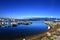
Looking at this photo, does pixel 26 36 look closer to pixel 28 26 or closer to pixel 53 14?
pixel 28 26

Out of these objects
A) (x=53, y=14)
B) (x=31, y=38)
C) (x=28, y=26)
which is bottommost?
(x=31, y=38)

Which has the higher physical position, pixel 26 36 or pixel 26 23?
pixel 26 23

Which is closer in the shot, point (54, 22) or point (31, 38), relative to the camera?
point (54, 22)

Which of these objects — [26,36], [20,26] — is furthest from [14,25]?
[26,36]

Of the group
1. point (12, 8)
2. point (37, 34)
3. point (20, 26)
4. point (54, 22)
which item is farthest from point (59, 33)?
point (12, 8)

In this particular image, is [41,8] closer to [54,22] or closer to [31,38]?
[54,22]

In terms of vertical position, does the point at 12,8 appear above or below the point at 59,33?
above
